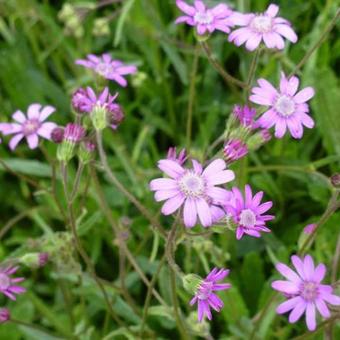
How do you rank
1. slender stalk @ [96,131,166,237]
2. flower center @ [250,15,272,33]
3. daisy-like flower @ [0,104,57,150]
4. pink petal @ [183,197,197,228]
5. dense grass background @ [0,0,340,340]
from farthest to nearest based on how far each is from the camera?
dense grass background @ [0,0,340,340] → daisy-like flower @ [0,104,57,150] → flower center @ [250,15,272,33] → slender stalk @ [96,131,166,237] → pink petal @ [183,197,197,228]

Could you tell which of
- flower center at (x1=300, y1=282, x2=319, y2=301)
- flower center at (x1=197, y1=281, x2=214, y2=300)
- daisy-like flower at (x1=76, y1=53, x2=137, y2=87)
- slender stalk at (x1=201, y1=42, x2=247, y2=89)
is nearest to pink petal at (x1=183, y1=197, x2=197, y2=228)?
flower center at (x1=197, y1=281, x2=214, y2=300)

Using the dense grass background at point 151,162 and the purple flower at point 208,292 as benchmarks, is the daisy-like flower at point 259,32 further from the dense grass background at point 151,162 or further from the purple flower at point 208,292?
the purple flower at point 208,292

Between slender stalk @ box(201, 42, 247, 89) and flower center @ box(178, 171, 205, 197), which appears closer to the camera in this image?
flower center @ box(178, 171, 205, 197)

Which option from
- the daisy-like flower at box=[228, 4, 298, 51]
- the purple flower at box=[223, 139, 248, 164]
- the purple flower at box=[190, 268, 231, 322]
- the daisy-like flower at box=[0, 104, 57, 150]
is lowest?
the purple flower at box=[190, 268, 231, 322]

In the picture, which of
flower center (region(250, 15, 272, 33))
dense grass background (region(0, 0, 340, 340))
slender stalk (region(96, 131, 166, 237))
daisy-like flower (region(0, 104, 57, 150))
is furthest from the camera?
dense grass background (region(0, 0, 340, 340))

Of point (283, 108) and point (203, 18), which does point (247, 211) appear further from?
point (203, 18)

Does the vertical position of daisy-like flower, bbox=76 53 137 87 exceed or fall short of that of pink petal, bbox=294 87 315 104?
it exceeds it

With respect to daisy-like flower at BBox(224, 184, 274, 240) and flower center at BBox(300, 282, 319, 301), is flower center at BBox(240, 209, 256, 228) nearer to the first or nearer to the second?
daisy-like flower at BBox(224, 184, 274, 240)
